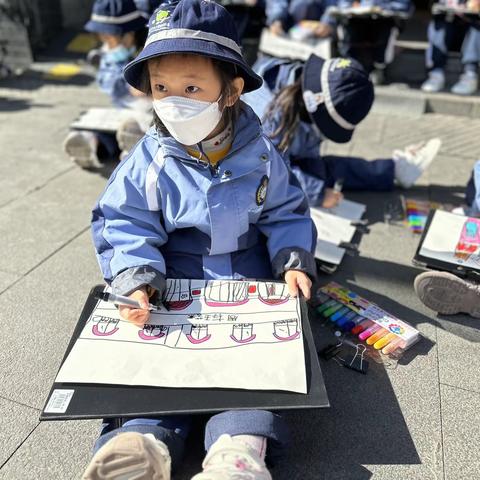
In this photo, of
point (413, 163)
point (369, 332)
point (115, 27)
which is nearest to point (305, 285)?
point (369, 332)

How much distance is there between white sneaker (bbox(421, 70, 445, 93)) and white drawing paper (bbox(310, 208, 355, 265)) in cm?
254

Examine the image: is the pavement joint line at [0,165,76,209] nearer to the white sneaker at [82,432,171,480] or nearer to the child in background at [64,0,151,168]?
the child in background at [64,0,151,168]

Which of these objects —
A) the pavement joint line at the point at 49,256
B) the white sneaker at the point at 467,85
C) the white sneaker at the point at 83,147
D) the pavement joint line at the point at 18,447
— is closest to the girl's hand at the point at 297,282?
the pavement joint line at the point at 18,447

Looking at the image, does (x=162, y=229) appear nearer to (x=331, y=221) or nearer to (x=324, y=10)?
(x=331, y=221)

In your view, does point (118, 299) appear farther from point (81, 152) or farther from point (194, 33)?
point (81, 152)

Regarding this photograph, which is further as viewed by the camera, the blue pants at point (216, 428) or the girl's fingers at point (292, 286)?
the girl's fingers at point (292, 286)

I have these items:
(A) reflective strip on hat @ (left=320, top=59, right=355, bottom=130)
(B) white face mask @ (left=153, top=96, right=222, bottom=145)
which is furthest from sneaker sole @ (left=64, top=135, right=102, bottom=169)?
(B) white face mask @ (left=153, top=96, right=222, bottom=145)

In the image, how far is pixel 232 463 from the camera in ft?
3.76

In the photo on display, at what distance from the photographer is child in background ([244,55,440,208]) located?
2223mm

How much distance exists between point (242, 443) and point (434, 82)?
4.20 metres

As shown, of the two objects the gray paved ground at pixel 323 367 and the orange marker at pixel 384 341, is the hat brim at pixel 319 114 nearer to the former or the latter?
the gray paved ground at pixel 323 367

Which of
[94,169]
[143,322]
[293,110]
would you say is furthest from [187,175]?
[94,169]

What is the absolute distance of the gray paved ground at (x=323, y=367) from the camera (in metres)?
1.38

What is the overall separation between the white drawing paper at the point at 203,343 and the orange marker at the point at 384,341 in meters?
0.39
